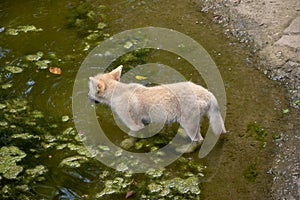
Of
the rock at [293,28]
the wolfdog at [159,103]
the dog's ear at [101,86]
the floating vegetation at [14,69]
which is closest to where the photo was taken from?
the wolfdog at [159,103]

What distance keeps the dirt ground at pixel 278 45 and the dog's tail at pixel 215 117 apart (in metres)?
0.71

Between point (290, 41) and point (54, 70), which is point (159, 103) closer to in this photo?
point (54, 70)

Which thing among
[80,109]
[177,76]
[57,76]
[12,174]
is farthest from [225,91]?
[12,174]

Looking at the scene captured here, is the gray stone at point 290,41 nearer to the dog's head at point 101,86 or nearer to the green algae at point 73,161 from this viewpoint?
the dog's head at point 101,86

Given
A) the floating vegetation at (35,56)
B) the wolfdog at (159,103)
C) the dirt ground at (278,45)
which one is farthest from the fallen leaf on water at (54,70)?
the dirt ground at (278,45)

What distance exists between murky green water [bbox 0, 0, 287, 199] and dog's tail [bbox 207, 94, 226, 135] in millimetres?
173

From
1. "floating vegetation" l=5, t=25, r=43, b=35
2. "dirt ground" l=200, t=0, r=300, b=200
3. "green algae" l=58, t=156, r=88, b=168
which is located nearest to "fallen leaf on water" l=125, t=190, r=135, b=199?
"green algae" l=58, t=156, r=88, b=168

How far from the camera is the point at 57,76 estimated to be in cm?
679

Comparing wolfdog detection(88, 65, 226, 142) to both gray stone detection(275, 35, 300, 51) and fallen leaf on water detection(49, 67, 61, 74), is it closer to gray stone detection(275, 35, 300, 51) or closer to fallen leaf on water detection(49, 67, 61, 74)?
fallen leaf on water detection(49, 67, 61, 74)

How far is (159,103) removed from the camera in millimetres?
5625

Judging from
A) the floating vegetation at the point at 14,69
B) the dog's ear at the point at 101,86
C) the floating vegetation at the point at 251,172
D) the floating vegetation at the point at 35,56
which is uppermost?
the dog's ear at the point at 101,86

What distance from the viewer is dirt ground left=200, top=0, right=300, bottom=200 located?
5195mm

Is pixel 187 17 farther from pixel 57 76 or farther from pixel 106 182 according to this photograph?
pixel 106 182

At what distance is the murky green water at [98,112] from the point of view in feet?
16.6
